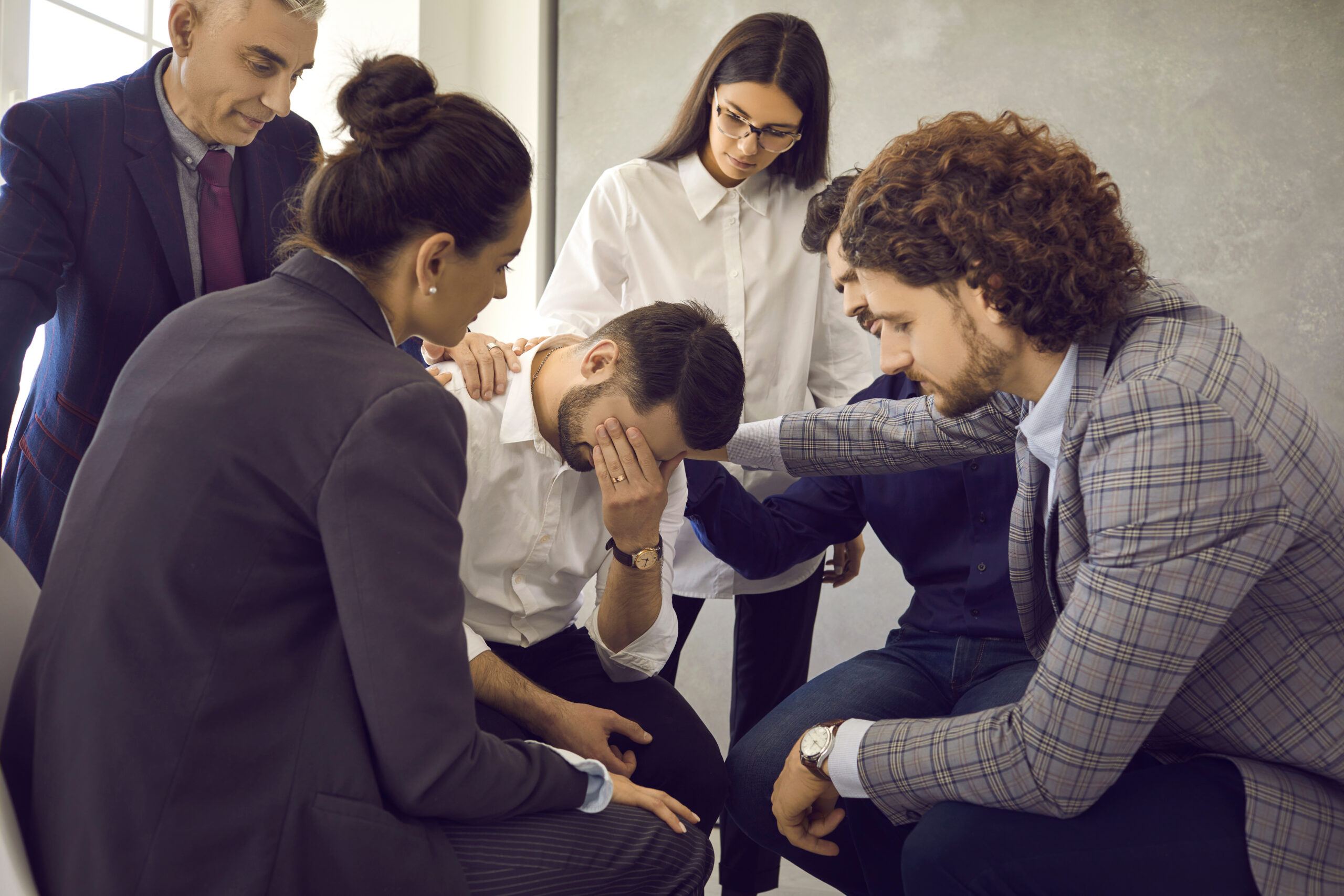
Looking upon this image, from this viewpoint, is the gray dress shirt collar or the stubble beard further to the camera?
the gray dress shirt collar

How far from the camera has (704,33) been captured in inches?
123

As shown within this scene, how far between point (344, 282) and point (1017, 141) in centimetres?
83

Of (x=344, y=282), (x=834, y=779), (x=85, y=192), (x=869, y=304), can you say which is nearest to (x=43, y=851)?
(x=344, y=282)

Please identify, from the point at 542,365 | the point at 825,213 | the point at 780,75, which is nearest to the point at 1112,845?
the point at 542,365

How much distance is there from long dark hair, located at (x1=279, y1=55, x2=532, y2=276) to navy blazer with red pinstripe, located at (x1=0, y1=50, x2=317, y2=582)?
0.57m

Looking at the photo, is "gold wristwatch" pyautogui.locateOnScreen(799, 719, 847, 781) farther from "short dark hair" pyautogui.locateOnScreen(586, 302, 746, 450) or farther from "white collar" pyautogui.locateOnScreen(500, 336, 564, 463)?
"white collar" pyautogui.locateOnScreen(500, 336, 564, 463)

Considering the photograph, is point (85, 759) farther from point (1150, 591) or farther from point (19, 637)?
point (1150, 591)

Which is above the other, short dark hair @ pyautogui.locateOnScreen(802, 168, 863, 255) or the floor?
short dark hair @ pyautogui.locateOnScreen(802, 168, 863, 255)

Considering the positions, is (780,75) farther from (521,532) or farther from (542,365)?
(521,532)

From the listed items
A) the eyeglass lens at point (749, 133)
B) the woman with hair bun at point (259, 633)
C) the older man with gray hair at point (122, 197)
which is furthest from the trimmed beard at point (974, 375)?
the older man with gray hair at point (122, 197)

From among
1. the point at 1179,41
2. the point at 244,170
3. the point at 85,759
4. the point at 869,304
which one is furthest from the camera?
the point at 1179,41

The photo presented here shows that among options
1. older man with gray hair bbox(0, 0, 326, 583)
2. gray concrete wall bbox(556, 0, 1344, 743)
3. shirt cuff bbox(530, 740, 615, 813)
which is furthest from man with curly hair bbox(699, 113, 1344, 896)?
gray concrete wall bbox(556, 0, 1344, 743)

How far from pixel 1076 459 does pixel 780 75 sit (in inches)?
40.1

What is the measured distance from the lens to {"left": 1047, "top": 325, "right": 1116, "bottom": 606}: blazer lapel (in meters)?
1.17
